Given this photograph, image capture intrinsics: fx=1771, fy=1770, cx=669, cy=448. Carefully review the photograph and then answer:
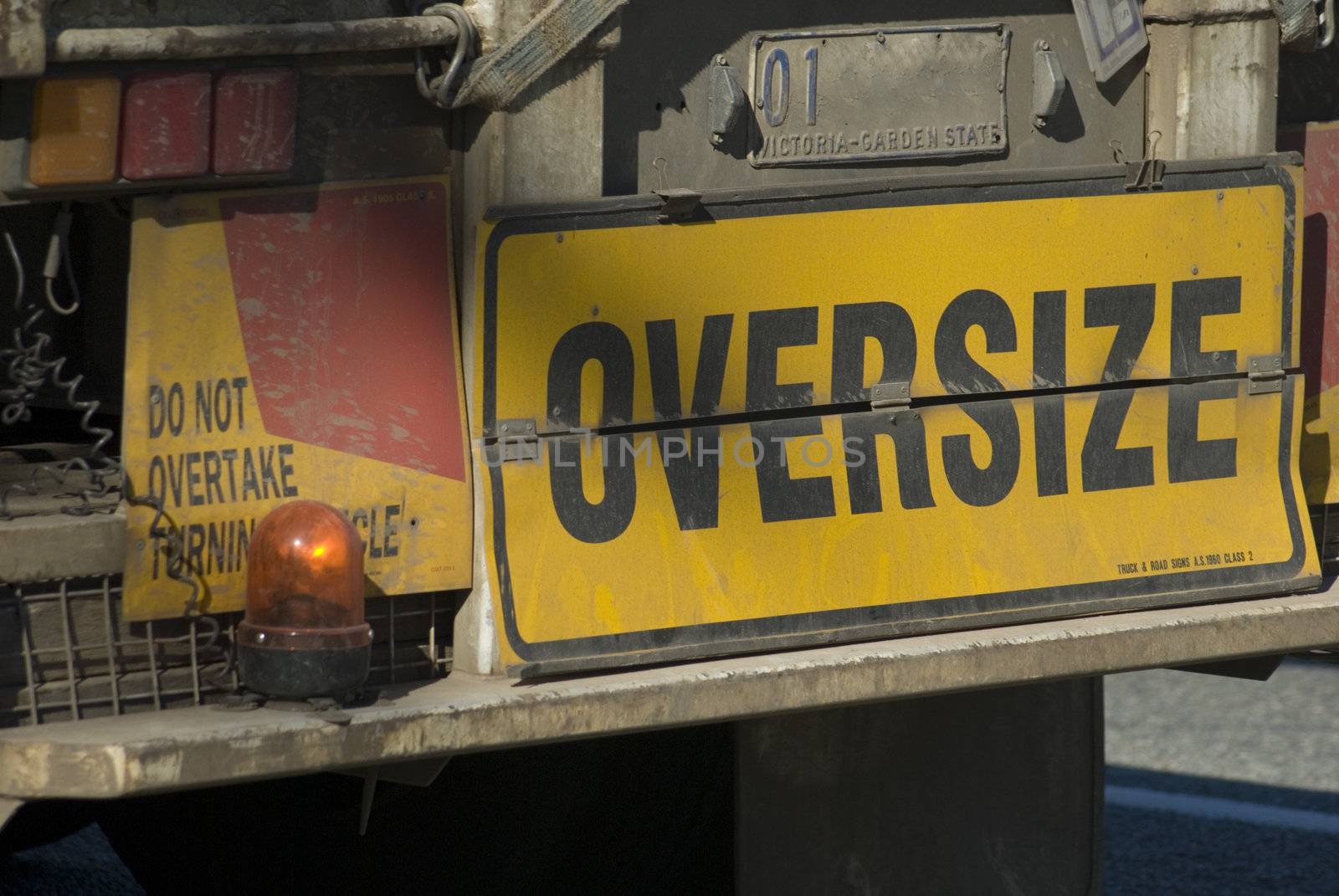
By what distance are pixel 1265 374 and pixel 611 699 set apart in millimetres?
1486

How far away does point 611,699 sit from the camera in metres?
2.73

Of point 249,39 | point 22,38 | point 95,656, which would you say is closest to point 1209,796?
point 95,656

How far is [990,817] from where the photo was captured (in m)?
3.61

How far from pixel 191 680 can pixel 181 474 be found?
31 centimetres

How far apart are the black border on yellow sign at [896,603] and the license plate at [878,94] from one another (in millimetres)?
106

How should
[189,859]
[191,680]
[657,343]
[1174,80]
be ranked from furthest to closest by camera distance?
[189,859]
[1174,80]
[657,343]
[191,680]

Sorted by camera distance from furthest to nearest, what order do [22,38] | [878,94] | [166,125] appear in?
[878,94]
[166,125]
[22,38]

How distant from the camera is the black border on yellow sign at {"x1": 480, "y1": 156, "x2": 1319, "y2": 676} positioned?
Answer: 2793mm

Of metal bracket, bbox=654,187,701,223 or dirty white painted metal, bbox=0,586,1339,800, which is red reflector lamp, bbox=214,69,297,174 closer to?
metal bracket, bbox=654,187,701,223

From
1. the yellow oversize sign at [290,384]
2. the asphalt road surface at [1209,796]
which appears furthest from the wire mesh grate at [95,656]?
the asphalt road surface at [1209,796]

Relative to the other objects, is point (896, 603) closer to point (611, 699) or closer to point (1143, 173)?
point (611, 699)

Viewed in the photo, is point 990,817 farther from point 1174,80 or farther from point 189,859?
point 189,859

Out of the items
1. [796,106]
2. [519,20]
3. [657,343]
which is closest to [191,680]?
[657,343]

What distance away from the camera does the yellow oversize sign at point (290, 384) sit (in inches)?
102
